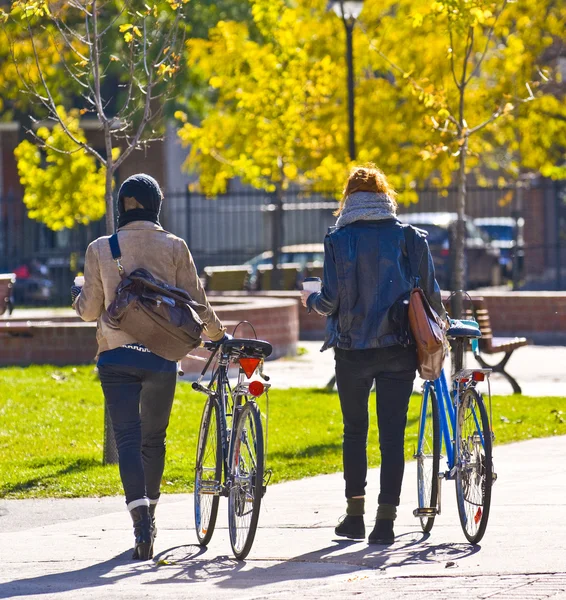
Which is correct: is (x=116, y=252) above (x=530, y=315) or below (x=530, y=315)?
above

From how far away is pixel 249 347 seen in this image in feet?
21.8

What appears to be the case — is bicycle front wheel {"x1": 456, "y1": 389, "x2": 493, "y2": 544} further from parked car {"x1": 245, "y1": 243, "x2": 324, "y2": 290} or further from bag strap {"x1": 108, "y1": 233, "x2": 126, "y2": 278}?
parked car {"x1": 245, "y1": 243, "x2": 324, "y2": 290}

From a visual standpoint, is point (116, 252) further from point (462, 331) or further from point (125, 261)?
point (462, 331)

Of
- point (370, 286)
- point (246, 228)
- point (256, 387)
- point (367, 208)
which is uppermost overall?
point (367, 208)

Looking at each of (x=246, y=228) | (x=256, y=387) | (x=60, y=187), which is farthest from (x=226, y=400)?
(x=246, y=228)

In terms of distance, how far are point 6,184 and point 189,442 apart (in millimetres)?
29934

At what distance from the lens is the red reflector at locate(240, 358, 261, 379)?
661cm

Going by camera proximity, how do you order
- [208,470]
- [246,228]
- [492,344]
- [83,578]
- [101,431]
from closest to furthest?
[83,578] < [208,470] < [101,431] < [492,344] < [246,228]

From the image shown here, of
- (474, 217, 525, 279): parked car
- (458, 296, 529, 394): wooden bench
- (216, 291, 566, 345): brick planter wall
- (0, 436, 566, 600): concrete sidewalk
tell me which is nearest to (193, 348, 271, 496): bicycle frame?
(0, 436, 566, 600): concrete sidewalk

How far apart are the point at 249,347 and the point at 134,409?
1.97 ft

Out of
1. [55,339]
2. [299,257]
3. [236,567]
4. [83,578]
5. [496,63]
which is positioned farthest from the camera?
[299,257]

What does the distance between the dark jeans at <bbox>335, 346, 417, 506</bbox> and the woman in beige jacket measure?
65 cm

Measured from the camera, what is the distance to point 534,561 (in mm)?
6203

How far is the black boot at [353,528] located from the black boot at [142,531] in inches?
38.9
